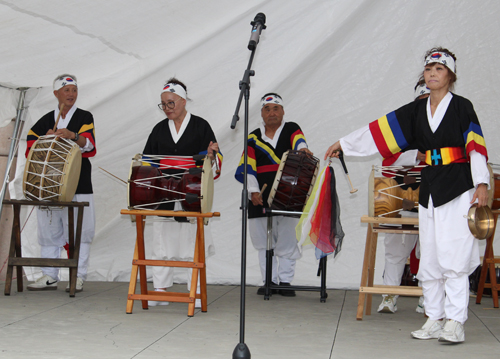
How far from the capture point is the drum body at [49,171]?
3.56m

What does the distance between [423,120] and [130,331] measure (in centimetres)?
174

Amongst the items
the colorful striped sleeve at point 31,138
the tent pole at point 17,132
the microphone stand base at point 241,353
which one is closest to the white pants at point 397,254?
the microphone stand base at point 241,353

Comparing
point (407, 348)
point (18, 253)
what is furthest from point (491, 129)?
point (18, 253)

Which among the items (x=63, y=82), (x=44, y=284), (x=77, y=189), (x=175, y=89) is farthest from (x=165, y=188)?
(x=44, y=284)

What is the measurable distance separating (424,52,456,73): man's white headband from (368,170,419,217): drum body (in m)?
0.71

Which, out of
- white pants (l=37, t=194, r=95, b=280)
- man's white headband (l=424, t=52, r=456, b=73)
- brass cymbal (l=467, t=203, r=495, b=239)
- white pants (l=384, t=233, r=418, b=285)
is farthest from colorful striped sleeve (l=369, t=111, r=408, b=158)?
white pants (l=37, t=194, r=95, b=280)

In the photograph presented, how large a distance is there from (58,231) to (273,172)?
164 cm

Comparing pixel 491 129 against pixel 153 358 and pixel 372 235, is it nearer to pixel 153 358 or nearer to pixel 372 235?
pixel 372 235

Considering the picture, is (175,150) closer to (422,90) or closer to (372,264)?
(372,264)

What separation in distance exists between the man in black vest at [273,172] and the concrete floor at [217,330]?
38 cm

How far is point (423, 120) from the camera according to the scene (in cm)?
269

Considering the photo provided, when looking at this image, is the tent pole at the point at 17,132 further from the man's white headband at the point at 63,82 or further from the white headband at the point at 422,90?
the white headband at the point at 422,90

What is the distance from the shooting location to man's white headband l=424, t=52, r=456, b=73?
262cm

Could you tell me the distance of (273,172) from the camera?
4.05 metres
